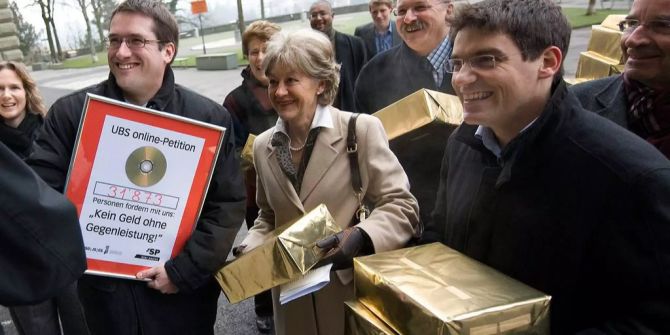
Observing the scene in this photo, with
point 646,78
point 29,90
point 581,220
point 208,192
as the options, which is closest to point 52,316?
point 29,90

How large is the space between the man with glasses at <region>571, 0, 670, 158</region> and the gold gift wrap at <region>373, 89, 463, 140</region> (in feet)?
2.01

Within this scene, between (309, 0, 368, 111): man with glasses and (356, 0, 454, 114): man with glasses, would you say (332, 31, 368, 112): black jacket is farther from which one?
(356, 0, 454, 114): man with glasses

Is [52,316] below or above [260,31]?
below

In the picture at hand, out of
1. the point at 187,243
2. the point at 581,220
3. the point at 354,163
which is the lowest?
the point at 187,243

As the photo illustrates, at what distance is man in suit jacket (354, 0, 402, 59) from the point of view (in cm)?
535

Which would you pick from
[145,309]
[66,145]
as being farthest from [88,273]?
[66,145]

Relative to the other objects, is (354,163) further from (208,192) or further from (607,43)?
(607,43)

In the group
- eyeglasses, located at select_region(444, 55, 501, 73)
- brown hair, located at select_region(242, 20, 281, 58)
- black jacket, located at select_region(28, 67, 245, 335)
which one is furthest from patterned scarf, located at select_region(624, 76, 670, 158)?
brown hair, located at select_region(242, 20, 281, 58)

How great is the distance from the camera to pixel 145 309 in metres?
2.09

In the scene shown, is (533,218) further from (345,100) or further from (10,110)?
(10,110)

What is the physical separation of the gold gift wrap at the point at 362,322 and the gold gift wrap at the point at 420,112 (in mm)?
1080

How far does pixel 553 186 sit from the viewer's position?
1.30 meters

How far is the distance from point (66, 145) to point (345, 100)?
8.35ft

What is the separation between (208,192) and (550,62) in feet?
4.62
